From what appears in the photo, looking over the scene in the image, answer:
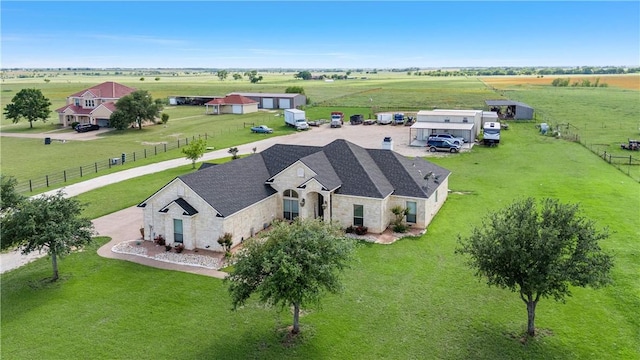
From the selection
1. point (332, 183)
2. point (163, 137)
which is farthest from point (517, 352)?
point (163, 137)

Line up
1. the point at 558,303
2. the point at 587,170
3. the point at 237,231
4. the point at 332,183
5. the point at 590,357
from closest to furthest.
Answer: the point at 590,357 → the point at 558,303 → the point at 237,231 → the point at 332,183 → the point at 587,170

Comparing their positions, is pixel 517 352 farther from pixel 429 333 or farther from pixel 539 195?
pixel 539 195

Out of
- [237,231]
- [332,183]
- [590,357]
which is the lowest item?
[590,357]

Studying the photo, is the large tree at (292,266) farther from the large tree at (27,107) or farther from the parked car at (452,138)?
the large tree at (27,107)

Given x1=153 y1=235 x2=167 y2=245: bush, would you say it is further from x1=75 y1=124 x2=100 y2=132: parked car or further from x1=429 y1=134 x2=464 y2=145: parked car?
x1=75 y1=124 x2=100 y2=132: parked car

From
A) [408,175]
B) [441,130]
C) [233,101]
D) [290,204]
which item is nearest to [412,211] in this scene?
[408,175]

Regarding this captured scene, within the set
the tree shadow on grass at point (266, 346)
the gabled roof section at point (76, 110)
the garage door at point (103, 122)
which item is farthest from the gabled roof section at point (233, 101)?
the tree shadow on grass at point (266, 346)

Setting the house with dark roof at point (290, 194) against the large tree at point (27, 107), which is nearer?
the house with dark roof at point (290, 194)

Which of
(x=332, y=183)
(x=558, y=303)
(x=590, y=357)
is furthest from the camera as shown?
(x=332, y=183)
